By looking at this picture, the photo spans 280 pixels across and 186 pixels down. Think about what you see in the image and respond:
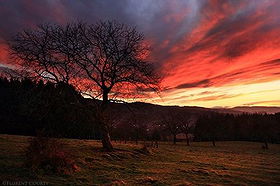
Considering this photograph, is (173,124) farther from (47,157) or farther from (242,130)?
(47,157)

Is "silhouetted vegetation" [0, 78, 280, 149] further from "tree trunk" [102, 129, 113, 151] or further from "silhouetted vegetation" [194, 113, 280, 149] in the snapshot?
"tree trunk" [102, 129, 113, 151]

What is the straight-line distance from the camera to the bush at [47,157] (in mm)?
15078

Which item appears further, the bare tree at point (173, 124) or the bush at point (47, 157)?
the bare tree at point (173, 124)


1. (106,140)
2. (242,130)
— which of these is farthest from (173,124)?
(106,140)

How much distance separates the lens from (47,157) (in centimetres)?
1557

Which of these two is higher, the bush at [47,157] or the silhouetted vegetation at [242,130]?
the silhouetted vegetation at [242,130]

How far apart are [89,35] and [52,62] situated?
194 inches

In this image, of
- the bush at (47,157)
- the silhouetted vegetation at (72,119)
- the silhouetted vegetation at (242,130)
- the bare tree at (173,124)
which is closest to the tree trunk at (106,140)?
the silhouetted vegetation at (72,119)

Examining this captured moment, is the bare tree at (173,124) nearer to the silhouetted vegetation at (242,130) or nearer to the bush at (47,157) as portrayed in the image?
the silhouetted vegetation at (242,130)

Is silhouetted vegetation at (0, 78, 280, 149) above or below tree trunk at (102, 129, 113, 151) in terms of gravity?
above

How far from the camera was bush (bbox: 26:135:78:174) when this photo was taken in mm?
15078

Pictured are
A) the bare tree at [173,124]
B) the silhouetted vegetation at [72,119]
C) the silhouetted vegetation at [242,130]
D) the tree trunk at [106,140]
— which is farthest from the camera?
the bare tree at [173,124]

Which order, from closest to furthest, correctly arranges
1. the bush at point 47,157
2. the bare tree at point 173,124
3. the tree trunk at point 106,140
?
the bush at point 47,157 → the tree trunk at point 106,140 → the bare tree at point 173,124

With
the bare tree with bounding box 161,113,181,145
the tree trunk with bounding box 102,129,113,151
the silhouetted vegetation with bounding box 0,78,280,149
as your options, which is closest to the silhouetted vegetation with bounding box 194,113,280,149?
the silhouetted vegetation with bounding box 0,78,280,149
